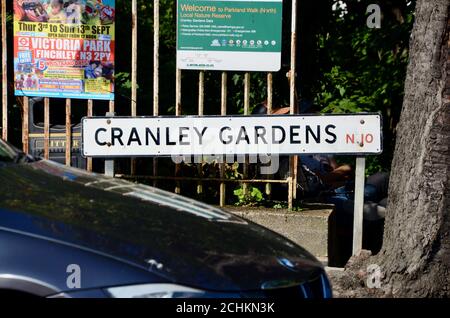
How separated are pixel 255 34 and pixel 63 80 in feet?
5.82

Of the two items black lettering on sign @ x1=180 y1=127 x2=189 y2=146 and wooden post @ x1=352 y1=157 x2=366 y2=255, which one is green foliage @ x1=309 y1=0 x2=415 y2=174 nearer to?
wooden post @ x1=352 y1=157 x2=366 y2=255

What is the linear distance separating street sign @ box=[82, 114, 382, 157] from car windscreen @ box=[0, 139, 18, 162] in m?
2.31

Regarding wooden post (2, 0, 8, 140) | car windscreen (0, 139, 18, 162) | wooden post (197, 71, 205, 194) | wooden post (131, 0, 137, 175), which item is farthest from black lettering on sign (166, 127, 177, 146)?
car windscreen (0, 139, 18, 162)

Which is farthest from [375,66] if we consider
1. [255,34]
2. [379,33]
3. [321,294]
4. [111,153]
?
[321,294]

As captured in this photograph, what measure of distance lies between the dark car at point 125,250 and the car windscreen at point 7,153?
0.23 meters

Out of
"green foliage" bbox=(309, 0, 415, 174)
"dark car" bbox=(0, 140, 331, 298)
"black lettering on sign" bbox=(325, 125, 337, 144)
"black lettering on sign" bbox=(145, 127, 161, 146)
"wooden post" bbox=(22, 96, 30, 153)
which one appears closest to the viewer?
"dark car" bbox=(0, 140, 331, 298)

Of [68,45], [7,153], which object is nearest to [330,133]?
[68,45]

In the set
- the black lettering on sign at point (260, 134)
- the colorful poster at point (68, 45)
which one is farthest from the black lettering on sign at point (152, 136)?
the black lettering on sign at point (260, 134)

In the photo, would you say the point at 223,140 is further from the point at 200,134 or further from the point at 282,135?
the point at 282,135

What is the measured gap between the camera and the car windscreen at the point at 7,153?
3.70m

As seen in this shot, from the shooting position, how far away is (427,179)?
5105mm

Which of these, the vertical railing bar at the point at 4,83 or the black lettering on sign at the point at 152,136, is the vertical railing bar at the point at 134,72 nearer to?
the black lettering on sign at the point at 152,136

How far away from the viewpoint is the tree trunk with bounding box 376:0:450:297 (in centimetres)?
506

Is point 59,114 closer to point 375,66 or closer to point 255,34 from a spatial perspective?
point 255,34
